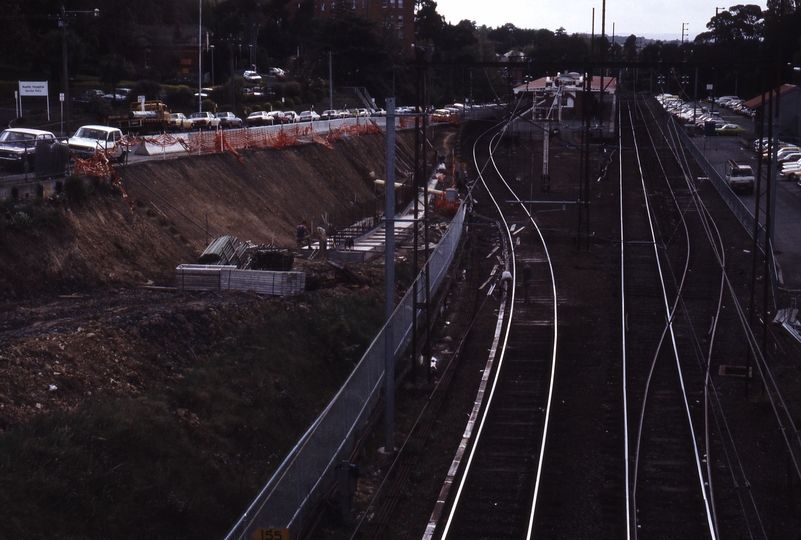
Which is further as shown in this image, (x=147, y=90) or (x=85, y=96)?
(x=147, y=90)

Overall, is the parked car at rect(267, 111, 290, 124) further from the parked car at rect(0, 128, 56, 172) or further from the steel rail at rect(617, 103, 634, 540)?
the parked car at rect(0, 128, 56, 172)

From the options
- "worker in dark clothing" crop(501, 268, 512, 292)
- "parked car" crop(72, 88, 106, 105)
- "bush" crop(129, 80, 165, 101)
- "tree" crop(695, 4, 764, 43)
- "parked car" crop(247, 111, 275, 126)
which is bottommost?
"worker in dark clothing" crop(501, 268, 512, 292)

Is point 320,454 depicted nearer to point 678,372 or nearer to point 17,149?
point 678,372

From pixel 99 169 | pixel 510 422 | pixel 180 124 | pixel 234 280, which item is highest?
pixel 180 124

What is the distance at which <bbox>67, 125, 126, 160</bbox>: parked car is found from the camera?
77.9 feet

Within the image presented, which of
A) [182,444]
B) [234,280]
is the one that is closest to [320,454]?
[182,444]

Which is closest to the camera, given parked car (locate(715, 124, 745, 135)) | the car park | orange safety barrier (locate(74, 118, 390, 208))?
orange safety barrier (locate(74, 118, 390, 208))

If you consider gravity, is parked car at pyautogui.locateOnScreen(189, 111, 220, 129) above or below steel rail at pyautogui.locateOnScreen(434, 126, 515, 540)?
above

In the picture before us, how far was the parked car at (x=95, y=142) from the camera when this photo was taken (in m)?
23.7

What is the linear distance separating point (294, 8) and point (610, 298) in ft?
243

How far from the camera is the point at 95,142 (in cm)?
2445

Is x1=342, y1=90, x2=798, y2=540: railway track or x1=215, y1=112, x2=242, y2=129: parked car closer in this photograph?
x1=342, y1=90, x2=798, y2=540: railway track

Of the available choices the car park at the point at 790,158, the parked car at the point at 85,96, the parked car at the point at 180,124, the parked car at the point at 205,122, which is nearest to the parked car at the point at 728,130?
the car park at the point at 790,158

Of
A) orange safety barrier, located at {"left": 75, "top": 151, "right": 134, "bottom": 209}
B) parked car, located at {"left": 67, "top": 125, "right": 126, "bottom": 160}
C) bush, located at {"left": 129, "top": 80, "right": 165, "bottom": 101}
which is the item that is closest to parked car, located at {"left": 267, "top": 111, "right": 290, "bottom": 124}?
bush, located at {"left": 129, "top": 80, "right": 165, "bottom": 101}
